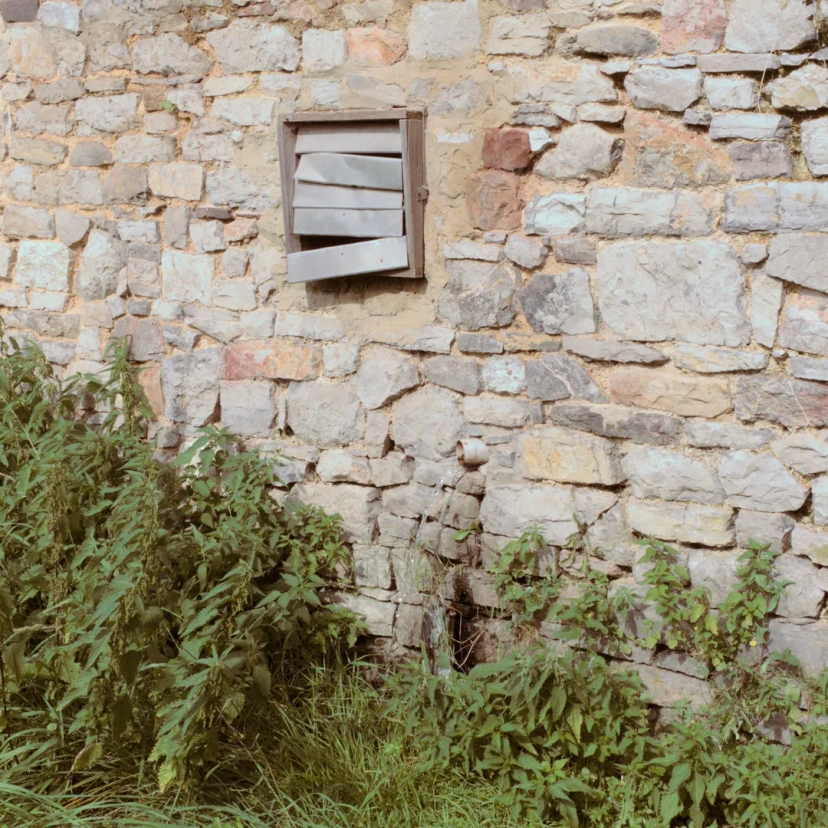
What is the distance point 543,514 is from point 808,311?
1.09 meters

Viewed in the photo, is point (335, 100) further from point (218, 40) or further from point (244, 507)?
point (244, 507)

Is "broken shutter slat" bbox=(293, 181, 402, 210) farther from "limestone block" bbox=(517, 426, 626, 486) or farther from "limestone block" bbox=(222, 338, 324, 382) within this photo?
"limestone block" bbox=(517, 426, 626, 486)

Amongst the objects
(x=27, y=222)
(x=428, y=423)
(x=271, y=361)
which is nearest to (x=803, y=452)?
(x=428, y=423)

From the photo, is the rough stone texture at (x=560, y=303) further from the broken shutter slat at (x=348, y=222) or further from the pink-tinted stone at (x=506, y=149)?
the broken shutter slat at (x=348, y=222)

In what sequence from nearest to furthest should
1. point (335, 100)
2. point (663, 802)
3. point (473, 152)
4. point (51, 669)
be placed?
point (663, 802), point (51, 669), point (473, 152), point (335, 100)

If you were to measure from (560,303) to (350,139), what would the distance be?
992mm

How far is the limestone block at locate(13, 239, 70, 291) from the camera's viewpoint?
170 inches

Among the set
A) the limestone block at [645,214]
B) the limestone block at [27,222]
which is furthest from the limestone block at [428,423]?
the limestone block at [27,222]

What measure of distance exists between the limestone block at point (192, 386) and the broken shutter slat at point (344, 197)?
75cm

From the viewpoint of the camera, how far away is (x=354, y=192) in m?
3.54

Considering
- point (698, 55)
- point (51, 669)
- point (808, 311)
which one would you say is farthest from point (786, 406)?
point (51, 669)

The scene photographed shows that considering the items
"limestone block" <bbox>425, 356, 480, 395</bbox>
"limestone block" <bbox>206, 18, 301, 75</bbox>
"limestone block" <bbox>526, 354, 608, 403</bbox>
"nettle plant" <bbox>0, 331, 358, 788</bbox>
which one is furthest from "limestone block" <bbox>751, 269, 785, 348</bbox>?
"limestone block" <bbox>206, 18, 301, 75</bbox>

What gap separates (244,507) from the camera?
11.7 ft

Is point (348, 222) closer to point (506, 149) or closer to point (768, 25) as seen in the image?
point (506, 149)
